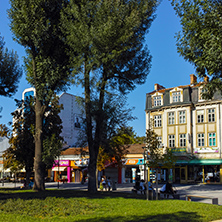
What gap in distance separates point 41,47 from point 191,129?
27.2m

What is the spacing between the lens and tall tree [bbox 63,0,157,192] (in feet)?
68.4

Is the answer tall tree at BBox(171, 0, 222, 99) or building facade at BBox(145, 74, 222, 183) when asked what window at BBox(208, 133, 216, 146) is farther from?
tall tree at BBox(171, 0, 222, 99)

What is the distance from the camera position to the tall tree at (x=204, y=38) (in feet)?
42.9

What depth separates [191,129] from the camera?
44188 millimetres

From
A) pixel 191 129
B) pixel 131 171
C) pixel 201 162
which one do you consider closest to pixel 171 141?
pixel 191 129

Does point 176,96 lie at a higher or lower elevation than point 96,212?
higher

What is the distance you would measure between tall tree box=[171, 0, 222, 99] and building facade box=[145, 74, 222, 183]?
26.0 m

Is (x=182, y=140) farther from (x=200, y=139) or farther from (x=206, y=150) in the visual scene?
(x=206, y=150)

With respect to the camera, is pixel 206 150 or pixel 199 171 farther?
pixel 199 171

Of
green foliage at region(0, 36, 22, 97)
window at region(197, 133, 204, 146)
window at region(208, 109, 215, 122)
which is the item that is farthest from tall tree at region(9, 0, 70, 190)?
window at region(197, 133, 204, 146)

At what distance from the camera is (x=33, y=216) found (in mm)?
11180

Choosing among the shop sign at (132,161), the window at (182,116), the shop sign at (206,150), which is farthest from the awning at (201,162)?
the shop sign at (132,161)

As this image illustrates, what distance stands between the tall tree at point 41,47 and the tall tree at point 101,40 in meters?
1.09

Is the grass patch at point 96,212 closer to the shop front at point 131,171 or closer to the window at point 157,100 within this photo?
the shop front at point 131,171
